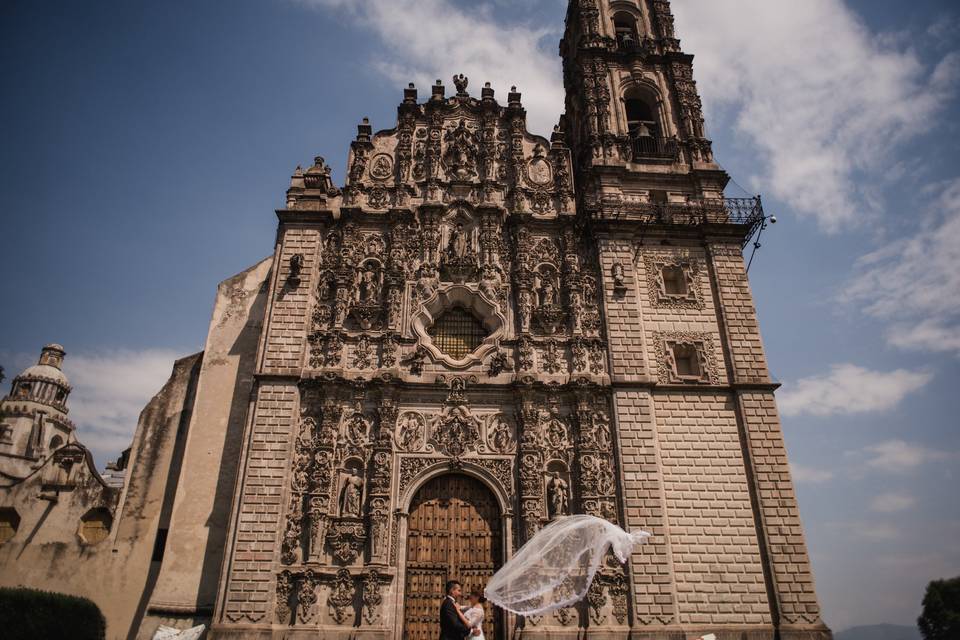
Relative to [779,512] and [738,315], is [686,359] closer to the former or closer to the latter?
[738,315]

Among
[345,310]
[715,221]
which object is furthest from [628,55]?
[345,310]

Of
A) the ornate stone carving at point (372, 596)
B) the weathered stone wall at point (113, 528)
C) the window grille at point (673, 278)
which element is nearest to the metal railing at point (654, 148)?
the window grille at point (673, 278)

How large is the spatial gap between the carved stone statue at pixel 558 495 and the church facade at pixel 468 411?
73mm

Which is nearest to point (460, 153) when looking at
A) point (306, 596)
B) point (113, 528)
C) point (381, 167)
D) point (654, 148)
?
point (381, 167)

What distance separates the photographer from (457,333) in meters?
16.9

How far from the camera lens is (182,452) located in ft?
52.0

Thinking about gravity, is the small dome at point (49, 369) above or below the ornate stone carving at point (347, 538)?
above

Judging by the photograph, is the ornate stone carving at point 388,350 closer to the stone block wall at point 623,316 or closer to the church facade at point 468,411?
the church facade at point 468,411

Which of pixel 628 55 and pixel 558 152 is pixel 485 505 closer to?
pixel 558 152

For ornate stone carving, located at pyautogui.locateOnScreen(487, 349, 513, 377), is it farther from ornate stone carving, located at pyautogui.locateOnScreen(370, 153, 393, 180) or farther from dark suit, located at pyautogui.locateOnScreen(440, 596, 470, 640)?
dark suit, located at pyautogui.locateOnScreen(440, 596, 470, 640)

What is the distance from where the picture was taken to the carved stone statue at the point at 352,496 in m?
13.9

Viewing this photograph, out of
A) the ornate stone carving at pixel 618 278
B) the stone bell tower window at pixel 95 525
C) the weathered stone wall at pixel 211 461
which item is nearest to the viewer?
the weathered stone wall at pixel 211 461

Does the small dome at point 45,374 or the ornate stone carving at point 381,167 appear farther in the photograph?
the small dome at point 45,374

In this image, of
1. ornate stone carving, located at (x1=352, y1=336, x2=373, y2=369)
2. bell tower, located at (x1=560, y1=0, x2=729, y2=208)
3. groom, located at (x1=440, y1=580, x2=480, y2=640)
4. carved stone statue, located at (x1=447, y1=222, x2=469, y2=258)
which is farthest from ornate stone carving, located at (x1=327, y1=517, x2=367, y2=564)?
bell tower, located at (x1=560, y1=0, x2=729, y2=208)
